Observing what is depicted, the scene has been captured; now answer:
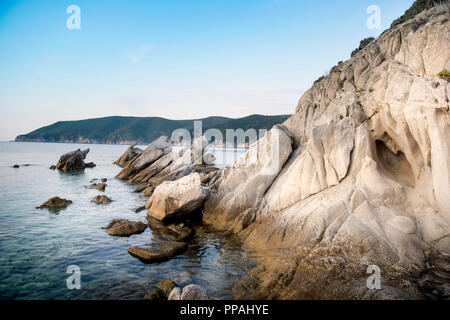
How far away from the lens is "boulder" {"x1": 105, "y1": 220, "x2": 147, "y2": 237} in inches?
614

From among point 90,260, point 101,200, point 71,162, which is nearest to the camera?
point 90,260

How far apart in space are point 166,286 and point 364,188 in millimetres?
10027

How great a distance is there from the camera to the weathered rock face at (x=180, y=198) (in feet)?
56.9

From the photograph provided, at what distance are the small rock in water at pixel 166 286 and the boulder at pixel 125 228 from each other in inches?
274

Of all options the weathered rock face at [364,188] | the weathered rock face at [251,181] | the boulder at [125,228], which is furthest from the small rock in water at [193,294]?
the boulder at [125,228]

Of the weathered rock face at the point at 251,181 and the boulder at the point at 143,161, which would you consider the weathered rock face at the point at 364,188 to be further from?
the boulder at the point at 143,161

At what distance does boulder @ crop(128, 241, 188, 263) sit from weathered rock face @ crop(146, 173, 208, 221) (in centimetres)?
426

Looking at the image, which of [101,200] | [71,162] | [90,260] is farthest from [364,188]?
[71,162]

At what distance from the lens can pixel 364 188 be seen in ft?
41.5

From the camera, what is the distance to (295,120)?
19016mm

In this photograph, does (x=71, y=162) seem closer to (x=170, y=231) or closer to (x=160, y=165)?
(x=160, y=165)

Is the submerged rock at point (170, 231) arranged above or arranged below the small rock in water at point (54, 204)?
below
